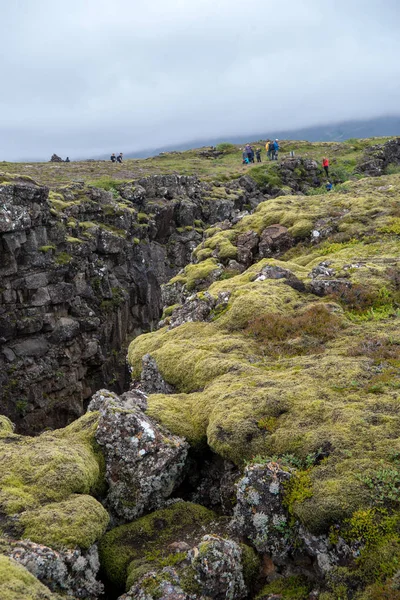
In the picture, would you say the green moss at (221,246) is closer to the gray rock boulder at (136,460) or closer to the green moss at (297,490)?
the gray rock boulder at (136,460)

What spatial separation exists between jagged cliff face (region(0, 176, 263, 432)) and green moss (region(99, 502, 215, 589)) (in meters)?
29.9

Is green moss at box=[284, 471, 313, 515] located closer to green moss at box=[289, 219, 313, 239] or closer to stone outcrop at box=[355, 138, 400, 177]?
green moss at box=[289, 219, 313, 239]

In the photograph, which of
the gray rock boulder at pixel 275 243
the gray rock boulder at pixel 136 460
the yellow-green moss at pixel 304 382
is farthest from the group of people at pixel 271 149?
the gray rock boulder at pixel 136 460

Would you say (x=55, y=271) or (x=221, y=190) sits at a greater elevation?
(x=221, y=190)

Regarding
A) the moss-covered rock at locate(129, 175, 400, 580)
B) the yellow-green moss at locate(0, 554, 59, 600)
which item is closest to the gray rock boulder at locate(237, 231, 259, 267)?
the moss-covered rock at locate(129, 175, 400, 580)

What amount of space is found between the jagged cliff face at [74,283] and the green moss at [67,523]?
101 ft

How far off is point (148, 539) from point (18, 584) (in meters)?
3.56

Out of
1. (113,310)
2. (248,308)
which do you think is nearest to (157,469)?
(248,308)

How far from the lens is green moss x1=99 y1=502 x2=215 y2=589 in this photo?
8969mm

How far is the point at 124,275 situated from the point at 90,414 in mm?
45436

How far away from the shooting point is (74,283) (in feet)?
164

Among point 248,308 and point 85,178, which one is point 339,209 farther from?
point 85,178

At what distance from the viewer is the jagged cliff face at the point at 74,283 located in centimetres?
4500

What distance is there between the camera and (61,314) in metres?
48.5
